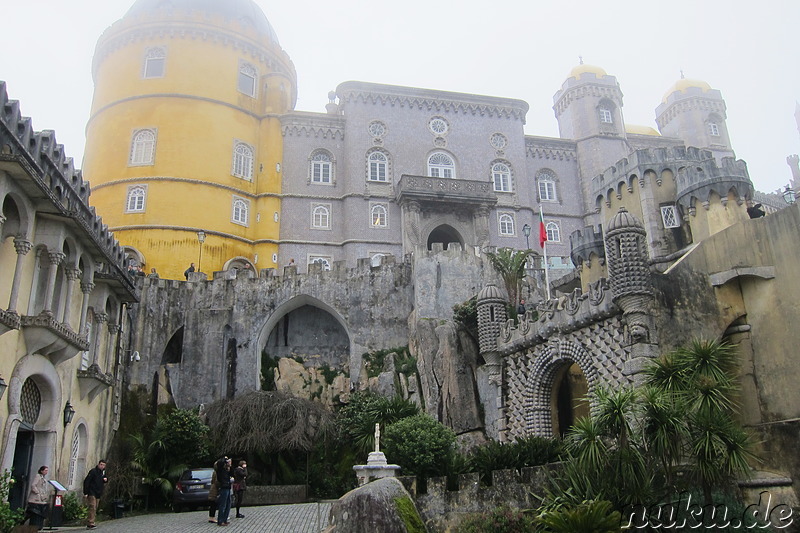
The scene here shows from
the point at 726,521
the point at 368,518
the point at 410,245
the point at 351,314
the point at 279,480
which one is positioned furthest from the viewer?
the point at 410,245

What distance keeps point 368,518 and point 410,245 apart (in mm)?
28233

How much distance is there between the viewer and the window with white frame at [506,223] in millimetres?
41906

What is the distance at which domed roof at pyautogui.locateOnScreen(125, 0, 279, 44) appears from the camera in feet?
139

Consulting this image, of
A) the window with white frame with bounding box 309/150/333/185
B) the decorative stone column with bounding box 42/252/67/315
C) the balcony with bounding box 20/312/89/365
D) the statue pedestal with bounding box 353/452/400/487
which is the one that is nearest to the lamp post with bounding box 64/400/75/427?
the balcony with bounding box 20/312/89/365

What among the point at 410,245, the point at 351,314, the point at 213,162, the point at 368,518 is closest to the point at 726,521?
the point at 368,518

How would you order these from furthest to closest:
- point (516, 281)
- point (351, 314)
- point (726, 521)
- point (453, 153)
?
1. point (453, 153)
2. point (351, 314)
3. point (516, 281)
4. point (726, 521)

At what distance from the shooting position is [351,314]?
30.1 m

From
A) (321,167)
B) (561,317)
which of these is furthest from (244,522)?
(321,167)

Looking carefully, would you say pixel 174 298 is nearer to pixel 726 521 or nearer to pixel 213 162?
pixel 213 162

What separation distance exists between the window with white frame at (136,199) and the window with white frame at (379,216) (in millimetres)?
12066

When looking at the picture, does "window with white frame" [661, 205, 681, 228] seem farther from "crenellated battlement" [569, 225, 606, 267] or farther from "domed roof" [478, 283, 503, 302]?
"domed roof" [478, 283, 503, 302]

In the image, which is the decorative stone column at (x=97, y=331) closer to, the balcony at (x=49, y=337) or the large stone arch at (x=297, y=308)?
the balcony at (x=49, y=337)

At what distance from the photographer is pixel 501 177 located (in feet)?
143

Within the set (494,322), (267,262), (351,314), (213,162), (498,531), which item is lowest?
(498,531)
